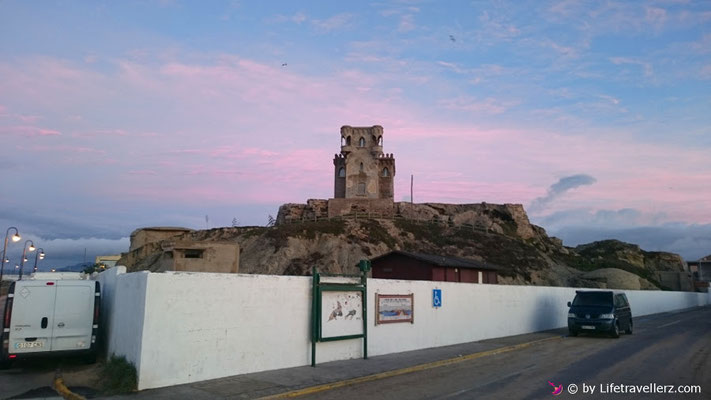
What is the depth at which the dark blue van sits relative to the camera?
74.4 feet

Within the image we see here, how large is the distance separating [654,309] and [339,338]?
46.4 m

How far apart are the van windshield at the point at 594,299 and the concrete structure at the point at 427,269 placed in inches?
343

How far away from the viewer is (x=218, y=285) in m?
11.5

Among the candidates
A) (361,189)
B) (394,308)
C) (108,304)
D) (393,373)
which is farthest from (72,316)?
(361,189)

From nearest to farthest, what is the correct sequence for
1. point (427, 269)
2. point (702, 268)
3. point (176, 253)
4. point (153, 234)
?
point (176, 253) → point (427, 269) → point (153, 234) → point (702, 268)

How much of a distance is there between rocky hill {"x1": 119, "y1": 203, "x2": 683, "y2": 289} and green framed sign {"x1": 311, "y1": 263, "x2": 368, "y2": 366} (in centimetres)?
3720

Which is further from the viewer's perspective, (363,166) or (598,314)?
(363,166)

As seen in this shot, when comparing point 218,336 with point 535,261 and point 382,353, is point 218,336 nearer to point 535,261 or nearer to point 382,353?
point 382,353

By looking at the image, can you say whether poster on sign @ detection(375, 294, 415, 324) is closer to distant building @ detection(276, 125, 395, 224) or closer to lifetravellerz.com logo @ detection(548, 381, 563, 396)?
lifetravellerz.com logo @ detection(548, 381, 563, 396)

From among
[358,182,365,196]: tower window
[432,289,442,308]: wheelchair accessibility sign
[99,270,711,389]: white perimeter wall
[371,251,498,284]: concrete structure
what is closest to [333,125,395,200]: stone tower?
[358,182,365,196]: tower window

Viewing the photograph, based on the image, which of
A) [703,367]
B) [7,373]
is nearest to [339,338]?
[7,373]

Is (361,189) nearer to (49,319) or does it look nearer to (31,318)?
(49,319)

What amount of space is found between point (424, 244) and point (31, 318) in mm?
55367

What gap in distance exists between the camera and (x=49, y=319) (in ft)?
41.7
